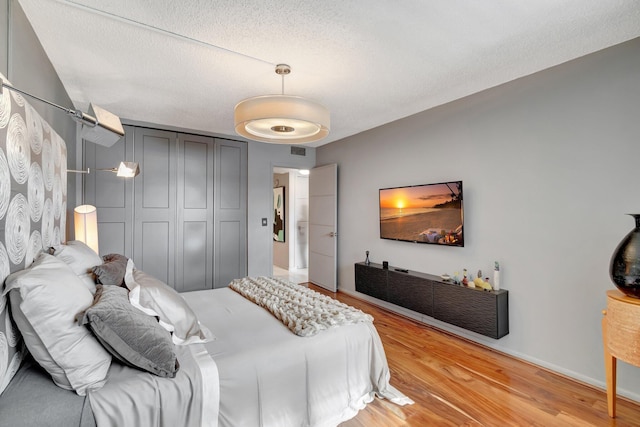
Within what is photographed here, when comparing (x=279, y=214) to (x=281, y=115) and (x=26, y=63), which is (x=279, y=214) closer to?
(x=281, y=115)

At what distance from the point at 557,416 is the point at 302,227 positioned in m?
5.46

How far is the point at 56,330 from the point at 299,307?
1.42 m

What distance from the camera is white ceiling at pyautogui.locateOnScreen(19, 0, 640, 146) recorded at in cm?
186

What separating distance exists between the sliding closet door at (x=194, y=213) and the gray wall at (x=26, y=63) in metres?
1.65

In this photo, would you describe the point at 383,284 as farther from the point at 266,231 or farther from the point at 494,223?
the point at 266,231

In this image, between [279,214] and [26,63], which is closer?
[26,63]

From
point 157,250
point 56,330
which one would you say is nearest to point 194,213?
point 157,250

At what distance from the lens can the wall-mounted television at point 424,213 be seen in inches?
131

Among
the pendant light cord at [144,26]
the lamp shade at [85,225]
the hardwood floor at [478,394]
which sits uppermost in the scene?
the pendant light cord at [144,26]

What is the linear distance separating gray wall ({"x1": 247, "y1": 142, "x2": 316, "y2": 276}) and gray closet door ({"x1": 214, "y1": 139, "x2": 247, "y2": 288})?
0.10 metres

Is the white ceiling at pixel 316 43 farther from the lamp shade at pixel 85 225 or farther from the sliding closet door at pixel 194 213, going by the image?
the sliding closet door at pixel 194 213

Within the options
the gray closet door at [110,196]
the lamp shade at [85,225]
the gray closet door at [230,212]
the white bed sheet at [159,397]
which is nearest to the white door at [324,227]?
the gray closet door at [230,212]

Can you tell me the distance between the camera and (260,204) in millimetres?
5129

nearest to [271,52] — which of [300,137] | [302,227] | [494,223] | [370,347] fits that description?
[300,137]
